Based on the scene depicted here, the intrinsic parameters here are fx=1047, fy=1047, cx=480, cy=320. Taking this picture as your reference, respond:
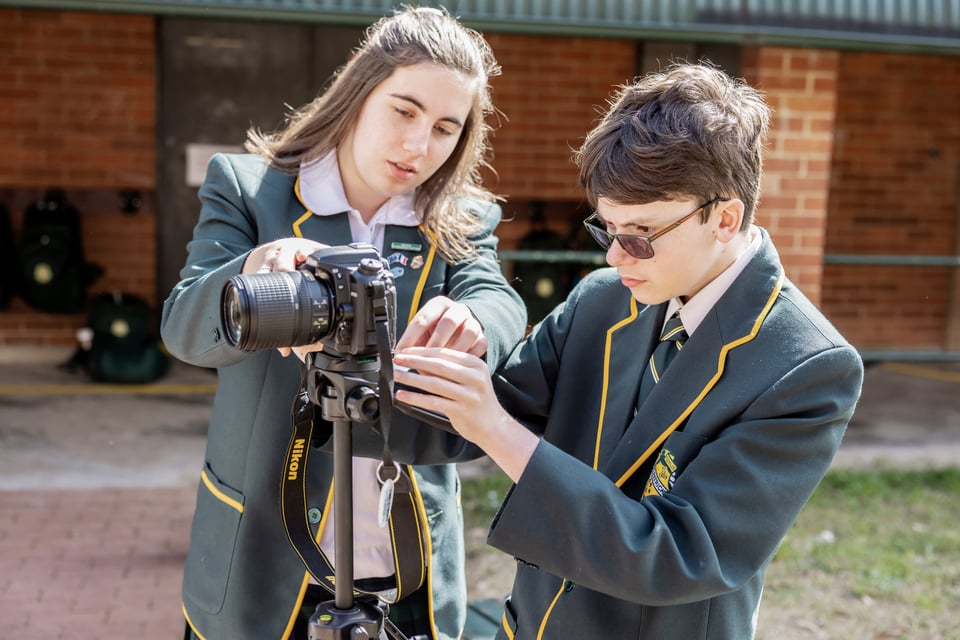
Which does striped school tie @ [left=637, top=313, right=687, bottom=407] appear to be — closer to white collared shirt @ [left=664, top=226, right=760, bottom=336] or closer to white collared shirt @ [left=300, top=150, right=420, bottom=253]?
white collared shirt @ [left=664, top=226, right=760, bottom=336]

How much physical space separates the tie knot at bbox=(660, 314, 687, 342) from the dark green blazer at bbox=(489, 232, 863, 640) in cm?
3

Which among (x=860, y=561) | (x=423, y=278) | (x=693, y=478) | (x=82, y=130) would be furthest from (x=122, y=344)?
(x=693, y=478)

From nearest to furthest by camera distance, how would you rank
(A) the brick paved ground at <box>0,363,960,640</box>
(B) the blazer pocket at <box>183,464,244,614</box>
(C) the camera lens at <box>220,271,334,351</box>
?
1. (C) the camera lens at <box>220,271,334,351</box>
2. (B) the blazer pocket at <box>183,464,244,614</box>
3. (A) the brick paved ground at <box>0,363,960,640</box>

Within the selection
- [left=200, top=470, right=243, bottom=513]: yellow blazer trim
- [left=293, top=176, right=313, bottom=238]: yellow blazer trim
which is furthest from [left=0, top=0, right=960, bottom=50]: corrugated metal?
[left=200, top=470, right=243, bottom=513]: yellow blazer trim

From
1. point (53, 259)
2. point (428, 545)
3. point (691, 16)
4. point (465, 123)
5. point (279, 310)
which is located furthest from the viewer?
point (53, 259)

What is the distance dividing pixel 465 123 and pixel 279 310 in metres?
0.87

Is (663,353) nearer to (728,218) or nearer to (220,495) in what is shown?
(728,218)

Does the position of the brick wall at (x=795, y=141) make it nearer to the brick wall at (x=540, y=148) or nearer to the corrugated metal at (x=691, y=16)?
the corrugated metal at (x=691, y=16)

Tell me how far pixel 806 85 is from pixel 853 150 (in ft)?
11.9

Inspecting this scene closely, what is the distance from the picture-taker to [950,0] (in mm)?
5402

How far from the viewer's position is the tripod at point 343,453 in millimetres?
1463

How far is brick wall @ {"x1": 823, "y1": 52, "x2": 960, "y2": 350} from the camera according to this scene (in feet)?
28.1

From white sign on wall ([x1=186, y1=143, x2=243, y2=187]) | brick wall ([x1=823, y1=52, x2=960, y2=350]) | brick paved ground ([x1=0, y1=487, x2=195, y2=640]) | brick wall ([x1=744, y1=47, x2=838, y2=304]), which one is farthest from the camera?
brick wall ([x1=823, y1=52, x2=960, y2=350])

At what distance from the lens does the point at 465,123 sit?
2172mm
